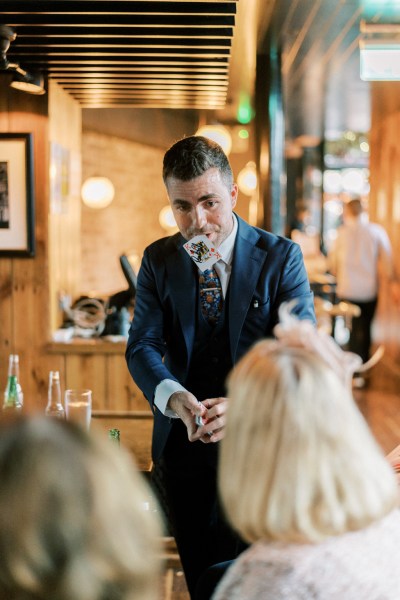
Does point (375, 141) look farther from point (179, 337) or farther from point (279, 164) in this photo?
point (179, 337)

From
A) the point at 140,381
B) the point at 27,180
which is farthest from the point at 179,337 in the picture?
the point at 27,180

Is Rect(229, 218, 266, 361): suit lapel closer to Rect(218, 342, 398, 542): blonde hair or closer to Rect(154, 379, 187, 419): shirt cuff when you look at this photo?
Rect(154, 379, 187, 419): shirt cuff

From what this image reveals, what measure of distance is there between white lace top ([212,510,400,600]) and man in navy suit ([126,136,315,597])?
94 centimetres

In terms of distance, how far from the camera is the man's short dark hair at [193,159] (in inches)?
84.1

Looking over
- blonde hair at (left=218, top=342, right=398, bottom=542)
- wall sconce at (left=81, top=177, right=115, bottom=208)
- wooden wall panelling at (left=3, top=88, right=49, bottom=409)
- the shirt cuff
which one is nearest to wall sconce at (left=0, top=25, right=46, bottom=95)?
wooden wall panelling at (left=3, top=88, right=49, bottom=409)

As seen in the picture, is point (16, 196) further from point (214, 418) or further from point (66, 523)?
point (66, 523)

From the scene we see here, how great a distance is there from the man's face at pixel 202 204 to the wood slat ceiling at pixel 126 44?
1413mm

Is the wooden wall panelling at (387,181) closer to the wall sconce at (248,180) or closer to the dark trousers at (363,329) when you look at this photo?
the dark trousers at (363,329)

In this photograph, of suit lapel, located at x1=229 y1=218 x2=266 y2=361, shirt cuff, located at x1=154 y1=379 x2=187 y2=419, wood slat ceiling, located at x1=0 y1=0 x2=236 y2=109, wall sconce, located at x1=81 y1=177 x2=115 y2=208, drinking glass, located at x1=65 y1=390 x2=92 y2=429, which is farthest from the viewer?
wall sconce, located at x1=81 y1=177 x2=115 y2=208

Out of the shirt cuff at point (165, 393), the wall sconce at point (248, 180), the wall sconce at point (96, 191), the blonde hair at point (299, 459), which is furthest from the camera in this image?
the wall sconce at point (248, 180)

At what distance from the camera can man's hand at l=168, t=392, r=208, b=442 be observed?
2.00 metres

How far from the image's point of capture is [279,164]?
5.82 m

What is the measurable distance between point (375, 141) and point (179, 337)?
7657 mm

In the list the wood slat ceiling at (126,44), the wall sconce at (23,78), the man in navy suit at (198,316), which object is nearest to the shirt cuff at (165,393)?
the man in navy suit at (198,316)
